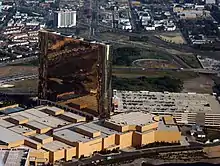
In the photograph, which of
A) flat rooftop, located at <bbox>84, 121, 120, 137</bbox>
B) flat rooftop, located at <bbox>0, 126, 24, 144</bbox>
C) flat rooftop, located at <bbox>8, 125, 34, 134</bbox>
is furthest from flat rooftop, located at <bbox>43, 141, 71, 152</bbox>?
Result: flat rooftop, located at <bbox>84, 121, 120, 137</bbox>

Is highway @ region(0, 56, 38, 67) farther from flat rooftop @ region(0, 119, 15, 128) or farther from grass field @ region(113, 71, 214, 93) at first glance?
flat rooftop @ region(0, 119, 15, 128)

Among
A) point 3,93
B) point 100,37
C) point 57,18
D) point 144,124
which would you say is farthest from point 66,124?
point 57,18

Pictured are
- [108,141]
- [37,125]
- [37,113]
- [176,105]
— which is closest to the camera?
[108,141]

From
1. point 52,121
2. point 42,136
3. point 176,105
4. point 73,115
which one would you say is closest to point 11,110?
point 52,121

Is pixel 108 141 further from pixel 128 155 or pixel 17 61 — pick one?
pixel 17 61

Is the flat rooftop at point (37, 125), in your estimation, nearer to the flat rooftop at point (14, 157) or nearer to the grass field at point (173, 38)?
the flat rooftop at point (14, 157)

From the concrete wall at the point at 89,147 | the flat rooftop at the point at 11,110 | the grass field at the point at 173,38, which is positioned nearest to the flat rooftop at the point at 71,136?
the concrete wall at the point at 89,147
